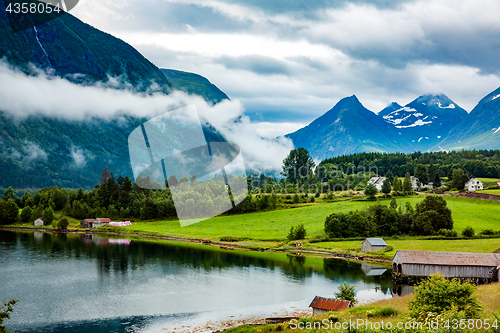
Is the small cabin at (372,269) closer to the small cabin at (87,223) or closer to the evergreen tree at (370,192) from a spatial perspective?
the evergreen tree at (370,192)

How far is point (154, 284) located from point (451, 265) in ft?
117

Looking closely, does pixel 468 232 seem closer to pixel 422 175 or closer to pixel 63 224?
pixel 422 175

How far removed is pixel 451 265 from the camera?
45.9 m

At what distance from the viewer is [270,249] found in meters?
67.7

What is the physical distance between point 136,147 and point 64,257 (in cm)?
5370

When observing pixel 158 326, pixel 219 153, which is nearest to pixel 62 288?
pixel 158 326

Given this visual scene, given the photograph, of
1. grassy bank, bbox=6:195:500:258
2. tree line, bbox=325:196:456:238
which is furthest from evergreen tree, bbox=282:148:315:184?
tree line, bbox=325:196:456:238

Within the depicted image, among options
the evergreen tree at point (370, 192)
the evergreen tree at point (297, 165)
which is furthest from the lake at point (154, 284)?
the evergreen tree at point (297, 165)

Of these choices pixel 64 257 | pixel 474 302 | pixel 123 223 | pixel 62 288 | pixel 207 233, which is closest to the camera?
pixel 474 302

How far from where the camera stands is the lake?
32156 mm

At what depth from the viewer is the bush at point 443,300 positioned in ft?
61.3

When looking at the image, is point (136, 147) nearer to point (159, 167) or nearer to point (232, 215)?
point (159, 167)

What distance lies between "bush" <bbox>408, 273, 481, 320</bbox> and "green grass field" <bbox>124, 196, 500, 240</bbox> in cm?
5510

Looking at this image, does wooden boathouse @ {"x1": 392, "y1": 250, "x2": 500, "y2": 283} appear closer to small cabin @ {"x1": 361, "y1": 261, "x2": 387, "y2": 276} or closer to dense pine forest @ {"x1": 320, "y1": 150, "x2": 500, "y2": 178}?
small cabin @ {"x1": 361, "y1": 261, "x2": 387, "y2": 276}
